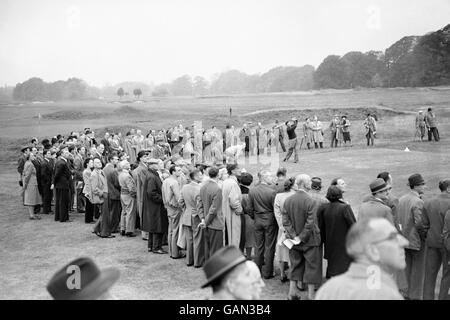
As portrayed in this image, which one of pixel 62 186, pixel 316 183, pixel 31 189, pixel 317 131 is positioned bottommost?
pixel 31 189

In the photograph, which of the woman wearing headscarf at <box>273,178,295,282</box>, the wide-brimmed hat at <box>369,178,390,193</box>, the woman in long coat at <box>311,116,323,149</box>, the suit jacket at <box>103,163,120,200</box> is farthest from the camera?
the woman in long coat at <box>311,116,323,149</box>

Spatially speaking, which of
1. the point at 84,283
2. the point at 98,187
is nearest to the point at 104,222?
the point at 98,187

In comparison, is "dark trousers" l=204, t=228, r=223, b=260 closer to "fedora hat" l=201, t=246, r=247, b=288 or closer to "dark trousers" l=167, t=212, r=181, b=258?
"dark trousers" l=167, t=212, r=181, b=258

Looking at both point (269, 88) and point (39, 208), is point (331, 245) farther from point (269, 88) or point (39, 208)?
point (269, 88)

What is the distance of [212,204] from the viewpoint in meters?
8.11

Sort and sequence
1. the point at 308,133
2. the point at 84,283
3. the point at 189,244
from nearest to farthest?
the point at 84,283
the point at 189,244
the point at 308,133

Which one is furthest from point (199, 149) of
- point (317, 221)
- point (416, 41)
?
point (416, 41)

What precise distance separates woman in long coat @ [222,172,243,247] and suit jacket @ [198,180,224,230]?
4.3 inches

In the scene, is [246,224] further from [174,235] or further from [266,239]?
[174,235]

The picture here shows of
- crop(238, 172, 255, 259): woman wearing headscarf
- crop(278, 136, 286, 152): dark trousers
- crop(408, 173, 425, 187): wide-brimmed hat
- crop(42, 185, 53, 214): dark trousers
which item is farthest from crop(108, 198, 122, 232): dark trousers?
crop(278, 136, 286, 152): dark trousers

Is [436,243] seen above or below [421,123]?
below

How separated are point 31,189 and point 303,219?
8.53 metres

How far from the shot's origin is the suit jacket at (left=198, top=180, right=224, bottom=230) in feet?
26.6

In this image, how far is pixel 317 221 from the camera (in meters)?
6.93
